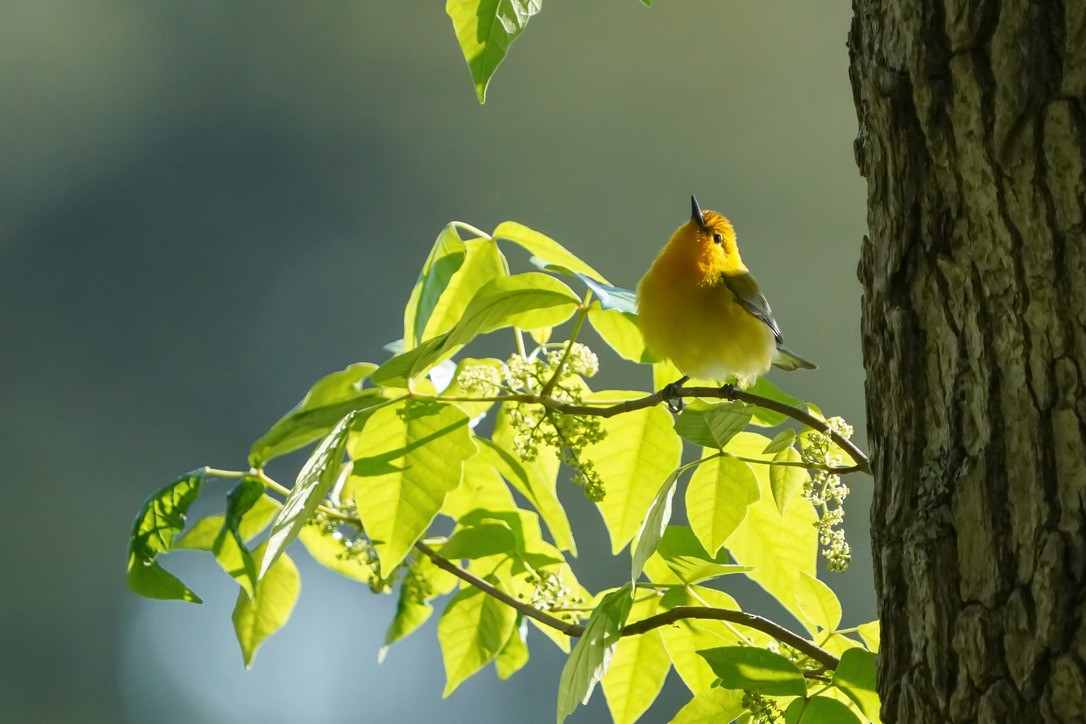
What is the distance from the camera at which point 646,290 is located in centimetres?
220

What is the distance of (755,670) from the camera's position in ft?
3.19

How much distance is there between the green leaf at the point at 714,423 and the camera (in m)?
1.05

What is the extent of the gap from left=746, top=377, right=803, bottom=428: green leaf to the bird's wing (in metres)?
0.94

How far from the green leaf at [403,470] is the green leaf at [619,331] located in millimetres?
236

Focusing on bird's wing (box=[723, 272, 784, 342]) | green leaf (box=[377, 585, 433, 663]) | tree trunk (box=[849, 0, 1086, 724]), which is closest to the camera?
tree trunk (box=[849, 0, 1086, 724])

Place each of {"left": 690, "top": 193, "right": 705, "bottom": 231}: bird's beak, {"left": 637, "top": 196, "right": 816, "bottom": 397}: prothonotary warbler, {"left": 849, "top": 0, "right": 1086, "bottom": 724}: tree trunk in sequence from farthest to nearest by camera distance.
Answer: {"left": 690, "top": 193, "right": 705, "bottom": 231}: bird's beak → {"left": 637, "top": 196, "right": 816, "bottom": 397}: prothonotary warbler → {"left": 849, "top": 0, "right": 1086, "bottom": 724}: tree trunk

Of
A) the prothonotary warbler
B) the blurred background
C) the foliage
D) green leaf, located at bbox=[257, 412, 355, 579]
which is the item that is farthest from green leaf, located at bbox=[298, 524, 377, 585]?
the blurred background

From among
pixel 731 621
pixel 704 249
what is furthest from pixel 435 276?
pixel 704 249

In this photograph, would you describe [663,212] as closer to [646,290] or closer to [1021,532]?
[646,290]

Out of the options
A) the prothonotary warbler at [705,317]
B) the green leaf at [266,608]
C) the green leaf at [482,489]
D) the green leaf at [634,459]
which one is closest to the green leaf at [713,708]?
the green leaf at [634,459]

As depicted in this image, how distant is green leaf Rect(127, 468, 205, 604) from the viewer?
3.84ft

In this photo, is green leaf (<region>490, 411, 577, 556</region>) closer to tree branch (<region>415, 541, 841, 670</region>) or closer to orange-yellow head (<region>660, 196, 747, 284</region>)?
tree branch (<region>415, 541, 841, 670</region>)

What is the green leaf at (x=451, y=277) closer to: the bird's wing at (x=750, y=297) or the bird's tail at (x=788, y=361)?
the bird's wing at (x=750, y=297)

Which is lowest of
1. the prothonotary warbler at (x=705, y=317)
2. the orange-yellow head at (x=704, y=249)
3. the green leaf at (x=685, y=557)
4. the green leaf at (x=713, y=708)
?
the green leaf at (x=713, y=708)
